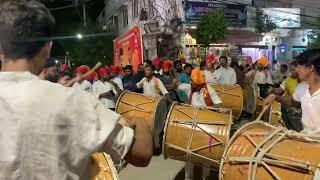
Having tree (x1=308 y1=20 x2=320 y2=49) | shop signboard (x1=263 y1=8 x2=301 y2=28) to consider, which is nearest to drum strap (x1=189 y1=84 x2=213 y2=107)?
tree (x1=308 y1=20 x2=320 y2=49)

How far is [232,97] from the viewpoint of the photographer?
9.02 metres

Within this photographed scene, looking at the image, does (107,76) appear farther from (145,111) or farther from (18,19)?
(18,19)

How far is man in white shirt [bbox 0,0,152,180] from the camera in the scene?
1379 mm

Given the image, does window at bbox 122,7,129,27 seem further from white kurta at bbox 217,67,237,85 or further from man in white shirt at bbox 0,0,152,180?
man in white shirt at bbox 0,0,152,180

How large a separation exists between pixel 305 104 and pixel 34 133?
2846 mm

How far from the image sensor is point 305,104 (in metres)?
3.83

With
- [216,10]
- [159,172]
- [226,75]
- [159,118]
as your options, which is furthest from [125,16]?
[159,172]

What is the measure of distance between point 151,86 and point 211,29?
11.7 metres

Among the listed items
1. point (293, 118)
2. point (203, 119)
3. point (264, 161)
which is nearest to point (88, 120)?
point (264, 161)

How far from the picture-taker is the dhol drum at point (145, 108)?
709cm

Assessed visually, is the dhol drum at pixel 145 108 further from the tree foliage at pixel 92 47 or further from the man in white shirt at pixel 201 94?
the tree foliage at pixel 92 47

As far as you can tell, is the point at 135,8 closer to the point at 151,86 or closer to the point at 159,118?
the point at 151,86

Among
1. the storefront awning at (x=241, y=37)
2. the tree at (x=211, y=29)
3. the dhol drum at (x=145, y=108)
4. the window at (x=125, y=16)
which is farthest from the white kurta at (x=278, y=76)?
the window at (x=125, y=16)

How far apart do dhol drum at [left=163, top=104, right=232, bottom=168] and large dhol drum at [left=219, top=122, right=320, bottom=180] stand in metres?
1.83
